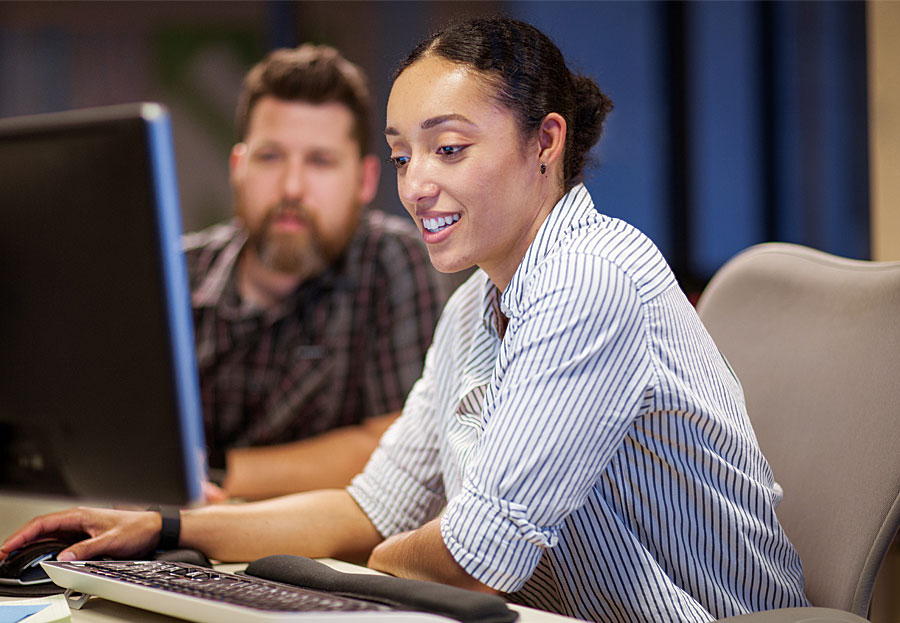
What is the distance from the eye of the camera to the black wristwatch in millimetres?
1110

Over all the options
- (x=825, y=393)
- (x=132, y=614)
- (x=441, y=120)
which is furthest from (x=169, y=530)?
(x=825, y=393)

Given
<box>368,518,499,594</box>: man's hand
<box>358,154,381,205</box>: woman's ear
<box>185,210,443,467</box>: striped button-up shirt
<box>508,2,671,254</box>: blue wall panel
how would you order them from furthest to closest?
<box>508,2,671,254</box>: blue wall panel < <box>358,154,381,205</box>: woman's ear < <box>185,210,443,467</box>: striped button-up shirt < <box>368,518,499,594</box>: man's hand

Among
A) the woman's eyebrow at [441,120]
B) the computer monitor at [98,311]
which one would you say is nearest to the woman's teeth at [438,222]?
the woman's eyebrow at [441,120]

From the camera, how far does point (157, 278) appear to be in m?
0.88

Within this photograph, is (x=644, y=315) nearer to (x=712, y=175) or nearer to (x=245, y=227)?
(x=245, y=227)

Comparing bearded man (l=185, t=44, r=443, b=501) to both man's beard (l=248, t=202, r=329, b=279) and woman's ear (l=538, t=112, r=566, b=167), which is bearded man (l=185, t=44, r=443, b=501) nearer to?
man's beard (l=248, t=202, r=329, b=279)

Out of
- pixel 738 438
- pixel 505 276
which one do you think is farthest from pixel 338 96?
pixel 738 438

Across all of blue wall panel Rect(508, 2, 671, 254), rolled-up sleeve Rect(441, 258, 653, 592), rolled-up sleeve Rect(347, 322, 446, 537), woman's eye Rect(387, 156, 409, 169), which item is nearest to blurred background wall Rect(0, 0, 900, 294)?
blue wall panel Rect(508, 2, 671, 254)

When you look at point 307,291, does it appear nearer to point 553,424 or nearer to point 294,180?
point 294,180

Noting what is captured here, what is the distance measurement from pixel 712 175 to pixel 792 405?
2497 millimetres

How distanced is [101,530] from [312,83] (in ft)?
4.05

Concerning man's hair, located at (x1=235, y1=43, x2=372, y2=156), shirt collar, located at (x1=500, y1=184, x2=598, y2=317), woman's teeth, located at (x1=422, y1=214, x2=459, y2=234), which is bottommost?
shirt collar, located at (x1=500, y1=184, x2=598, y2=317)

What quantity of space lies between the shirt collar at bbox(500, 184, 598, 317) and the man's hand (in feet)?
0.83

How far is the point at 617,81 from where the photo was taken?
3592mm
